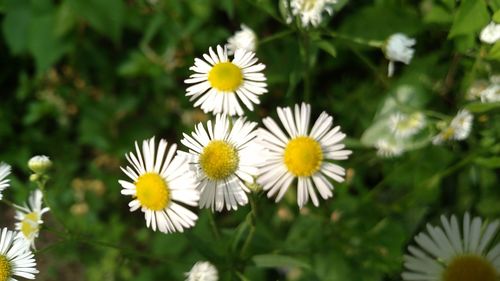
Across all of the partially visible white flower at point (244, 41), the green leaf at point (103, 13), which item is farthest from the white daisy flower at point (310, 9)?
the green leaf at point (103, 13)

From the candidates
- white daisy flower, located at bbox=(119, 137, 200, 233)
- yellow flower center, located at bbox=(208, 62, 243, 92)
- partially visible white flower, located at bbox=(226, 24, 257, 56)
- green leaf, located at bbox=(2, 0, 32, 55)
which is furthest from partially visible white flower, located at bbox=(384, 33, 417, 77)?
green leaf, located at bbox=(2, 0, 32, 55)

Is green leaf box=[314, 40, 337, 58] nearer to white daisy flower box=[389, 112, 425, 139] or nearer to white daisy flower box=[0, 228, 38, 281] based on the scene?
white daisy flower box=[389, 112, 425, 139]

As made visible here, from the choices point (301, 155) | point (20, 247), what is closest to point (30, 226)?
point (20, 247)

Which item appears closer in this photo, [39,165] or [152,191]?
[152,191]

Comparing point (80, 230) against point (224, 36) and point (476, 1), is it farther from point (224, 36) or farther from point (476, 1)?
point (476, 1)

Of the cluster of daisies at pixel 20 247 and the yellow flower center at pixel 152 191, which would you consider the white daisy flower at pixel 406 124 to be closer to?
the yellow flower center at pixel 152 191

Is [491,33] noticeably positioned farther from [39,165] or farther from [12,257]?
[12,257]
